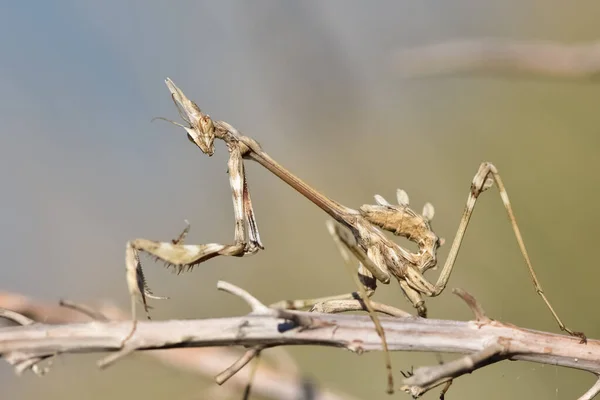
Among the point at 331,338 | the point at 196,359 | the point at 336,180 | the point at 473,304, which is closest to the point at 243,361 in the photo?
the point at 331,338

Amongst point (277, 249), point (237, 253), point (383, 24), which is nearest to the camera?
point (237, 253)

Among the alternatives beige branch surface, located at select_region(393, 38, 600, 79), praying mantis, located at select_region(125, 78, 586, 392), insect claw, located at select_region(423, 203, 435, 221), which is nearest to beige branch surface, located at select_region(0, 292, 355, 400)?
praying mantis, located at select_region(125, 78, 586, 392)

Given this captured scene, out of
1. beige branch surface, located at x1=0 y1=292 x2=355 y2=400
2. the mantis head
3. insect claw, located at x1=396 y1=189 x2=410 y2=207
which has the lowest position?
beige branch surface, located at x1=0 y1=292 x2=355 y2=400

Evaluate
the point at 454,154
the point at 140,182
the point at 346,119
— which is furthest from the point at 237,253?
the point at 140,182

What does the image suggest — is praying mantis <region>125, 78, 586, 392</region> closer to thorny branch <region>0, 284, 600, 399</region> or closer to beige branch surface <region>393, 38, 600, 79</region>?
thorny branch <region>0, 284, 600, 399</region>

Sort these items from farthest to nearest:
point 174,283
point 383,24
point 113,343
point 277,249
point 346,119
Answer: point 277,249 → point 174,283 → point 383,24 → point 346,119 → point 113,343

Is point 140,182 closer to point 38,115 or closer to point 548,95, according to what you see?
point 38,115

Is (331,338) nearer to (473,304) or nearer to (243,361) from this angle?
(243,361)
